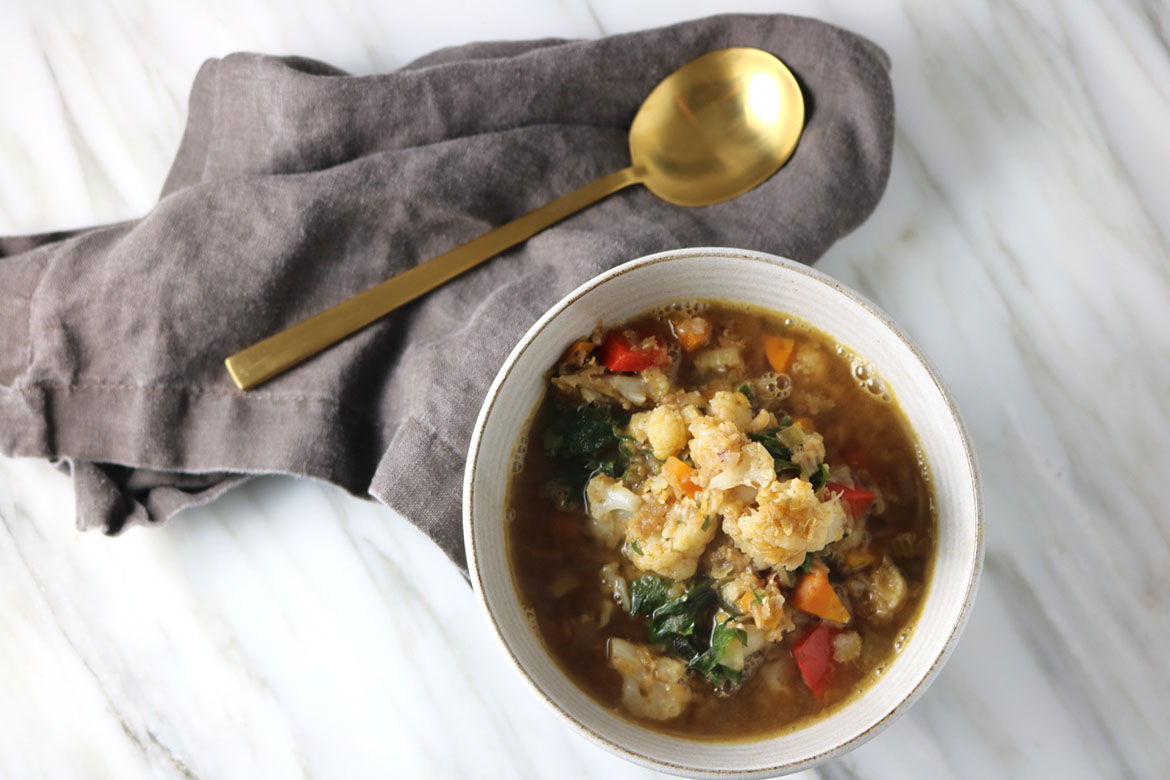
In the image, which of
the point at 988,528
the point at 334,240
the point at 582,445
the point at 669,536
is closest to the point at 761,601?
the point at 669,536

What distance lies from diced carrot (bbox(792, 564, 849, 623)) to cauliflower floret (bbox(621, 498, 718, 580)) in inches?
9.0

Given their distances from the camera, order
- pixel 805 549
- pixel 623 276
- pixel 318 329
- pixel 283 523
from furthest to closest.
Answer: pixel 283 523, pixel 318 329, pixel 623 276, pixel 805 549

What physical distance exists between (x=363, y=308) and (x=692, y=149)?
98cm

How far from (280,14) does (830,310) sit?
182 centimetres

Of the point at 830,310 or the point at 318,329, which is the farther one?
the point at 318,329

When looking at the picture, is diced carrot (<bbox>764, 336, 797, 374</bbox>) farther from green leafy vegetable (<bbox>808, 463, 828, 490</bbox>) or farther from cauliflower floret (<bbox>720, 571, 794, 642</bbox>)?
cauliflower floret (<bbox>720, 571, 794, 642</bbox>)

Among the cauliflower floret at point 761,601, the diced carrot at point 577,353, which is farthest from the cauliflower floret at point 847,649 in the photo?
the diced carrot at point 577,353

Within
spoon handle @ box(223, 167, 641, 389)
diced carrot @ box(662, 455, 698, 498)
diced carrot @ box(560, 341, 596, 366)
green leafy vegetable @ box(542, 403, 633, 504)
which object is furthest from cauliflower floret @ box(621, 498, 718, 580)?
spoon handle @ box(223, 167, 641, 389)

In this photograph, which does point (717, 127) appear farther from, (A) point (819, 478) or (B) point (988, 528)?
(B) point (988, 528)

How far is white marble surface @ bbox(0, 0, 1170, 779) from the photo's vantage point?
95.3 inches

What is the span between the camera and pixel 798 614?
1947 mm

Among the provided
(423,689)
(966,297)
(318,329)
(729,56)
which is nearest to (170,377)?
(318,329)

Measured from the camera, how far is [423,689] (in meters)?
2.44

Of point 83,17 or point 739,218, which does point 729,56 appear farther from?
point 83,17
